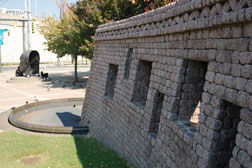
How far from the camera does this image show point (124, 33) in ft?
29.8

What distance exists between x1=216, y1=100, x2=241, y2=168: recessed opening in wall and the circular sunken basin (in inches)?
315

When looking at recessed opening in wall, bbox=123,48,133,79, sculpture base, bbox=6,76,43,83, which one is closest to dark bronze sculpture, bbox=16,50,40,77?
Result: sculpture base, bbox=6,76,43,83

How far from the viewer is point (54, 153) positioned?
9.01 meters

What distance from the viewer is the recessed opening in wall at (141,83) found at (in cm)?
808

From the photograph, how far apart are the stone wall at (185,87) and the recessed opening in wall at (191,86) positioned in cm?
2

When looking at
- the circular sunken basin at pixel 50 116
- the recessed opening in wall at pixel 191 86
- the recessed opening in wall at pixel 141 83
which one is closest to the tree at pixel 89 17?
the circular sunken basin at pixel 50 116

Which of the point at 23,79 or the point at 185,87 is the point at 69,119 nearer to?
the point at 185,87

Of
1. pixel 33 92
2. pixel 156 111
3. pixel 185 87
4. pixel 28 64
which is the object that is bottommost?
pixel 33 92

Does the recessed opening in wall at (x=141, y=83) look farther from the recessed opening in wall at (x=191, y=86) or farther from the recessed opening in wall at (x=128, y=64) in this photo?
the recessed opening in wall at (x=191, y=86)

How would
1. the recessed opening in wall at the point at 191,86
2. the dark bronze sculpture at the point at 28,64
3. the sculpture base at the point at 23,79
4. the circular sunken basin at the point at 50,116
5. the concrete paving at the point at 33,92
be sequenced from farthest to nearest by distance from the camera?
the dark bronze sculpture at the point at 28,64
the sculpture base at the point at 23,79
the concrete paving at the point at 33,92
the circular sunken basin at the point at 50,116
the recessed opening in wall at the point at 191,86

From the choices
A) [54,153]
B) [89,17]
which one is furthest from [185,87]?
[89,17]

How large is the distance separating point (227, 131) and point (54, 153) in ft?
20.4

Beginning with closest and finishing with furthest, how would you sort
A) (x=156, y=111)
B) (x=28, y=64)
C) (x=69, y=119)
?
(x=156, y=111) < (x=69, y=119) < (x=28, y=64)

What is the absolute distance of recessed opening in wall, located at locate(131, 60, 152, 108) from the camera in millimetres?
8078
